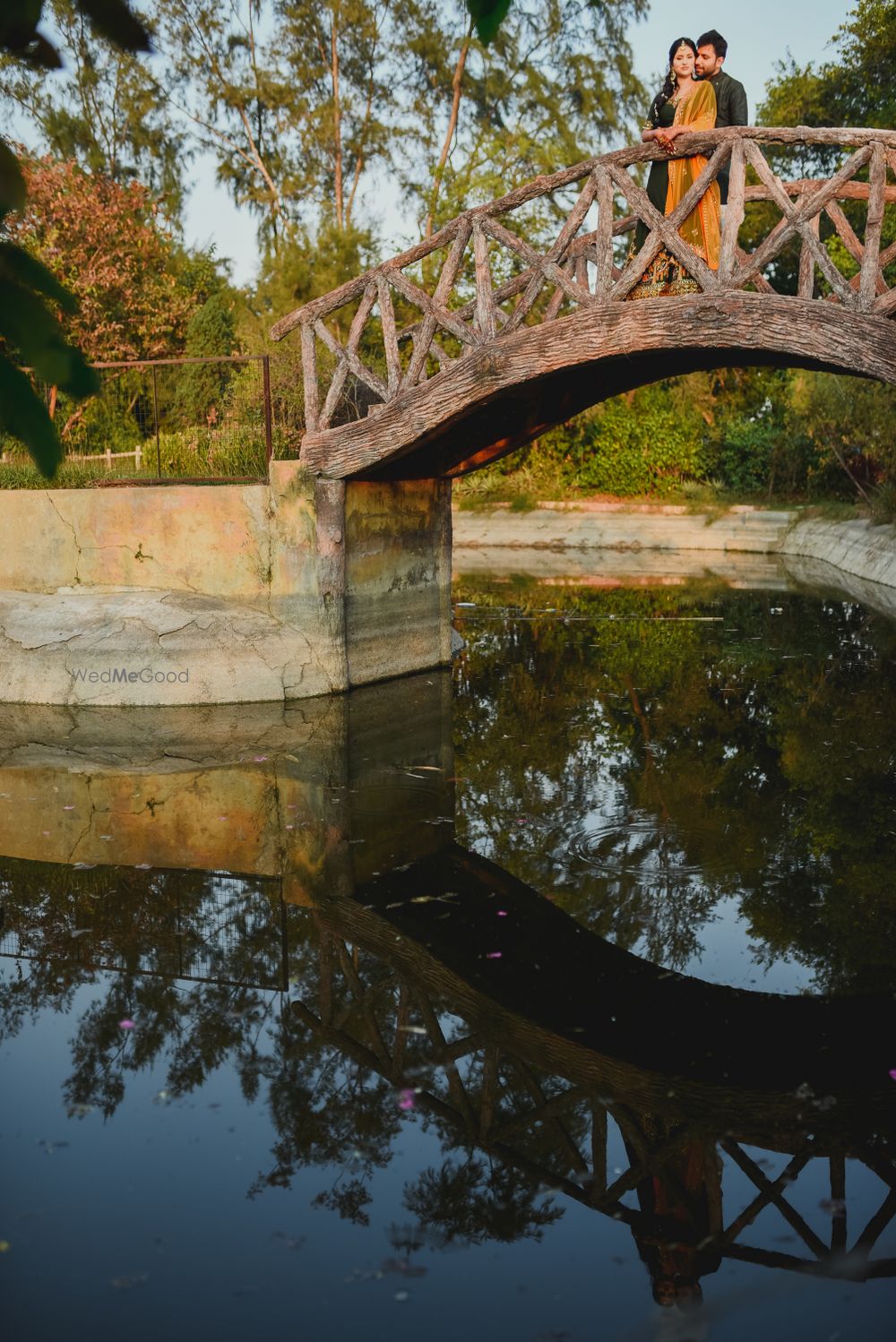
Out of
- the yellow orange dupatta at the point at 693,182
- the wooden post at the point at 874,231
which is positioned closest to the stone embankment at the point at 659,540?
the yellow orange dupatta at the point at 693,182

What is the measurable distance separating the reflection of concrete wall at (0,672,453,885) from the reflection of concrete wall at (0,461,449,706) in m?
0.33

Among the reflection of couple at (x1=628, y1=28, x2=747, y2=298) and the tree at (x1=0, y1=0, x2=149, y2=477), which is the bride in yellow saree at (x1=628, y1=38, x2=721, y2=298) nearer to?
the reflection of couple at (x1=628, y1=28, x2=747, y2=298)

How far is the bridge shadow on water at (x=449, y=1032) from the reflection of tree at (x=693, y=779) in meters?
0.41

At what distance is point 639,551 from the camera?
29531 mm

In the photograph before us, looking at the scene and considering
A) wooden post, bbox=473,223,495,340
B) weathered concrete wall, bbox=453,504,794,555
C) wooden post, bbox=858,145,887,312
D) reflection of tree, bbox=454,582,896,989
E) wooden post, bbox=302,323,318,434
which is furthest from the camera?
weathered concrete wall, bbox=453,504,794,555

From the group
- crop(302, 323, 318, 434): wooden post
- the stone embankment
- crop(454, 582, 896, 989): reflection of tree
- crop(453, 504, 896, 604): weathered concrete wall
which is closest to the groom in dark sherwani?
crop(302, 323, 318, 434): wooden post

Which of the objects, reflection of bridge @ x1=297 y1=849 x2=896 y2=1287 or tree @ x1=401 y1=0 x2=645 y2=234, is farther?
tree @ x1=401 y1=0 x2=645 y2=234

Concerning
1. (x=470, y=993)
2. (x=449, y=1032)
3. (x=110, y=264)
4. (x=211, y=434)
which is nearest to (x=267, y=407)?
(x=211, y=434)

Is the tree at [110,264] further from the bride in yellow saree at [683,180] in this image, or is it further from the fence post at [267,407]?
the bride in yellow saree at [683,180]

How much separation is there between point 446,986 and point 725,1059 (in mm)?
1364

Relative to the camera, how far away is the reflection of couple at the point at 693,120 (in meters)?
10.5

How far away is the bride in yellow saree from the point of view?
1050 centimetres

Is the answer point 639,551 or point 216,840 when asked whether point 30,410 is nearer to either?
point 216,840

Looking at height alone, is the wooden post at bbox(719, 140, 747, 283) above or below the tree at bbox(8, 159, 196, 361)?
below
